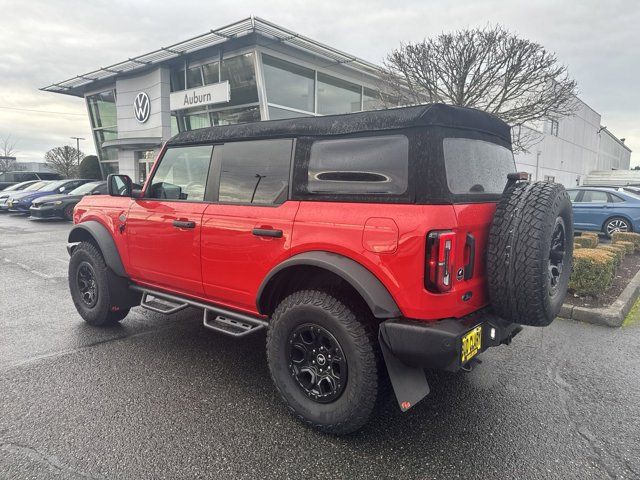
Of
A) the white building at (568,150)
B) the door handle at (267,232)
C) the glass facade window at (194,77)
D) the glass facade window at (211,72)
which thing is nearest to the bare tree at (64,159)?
the glass facade window at (194,77)

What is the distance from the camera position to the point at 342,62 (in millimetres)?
17500

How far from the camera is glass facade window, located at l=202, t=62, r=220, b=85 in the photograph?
17812 mm

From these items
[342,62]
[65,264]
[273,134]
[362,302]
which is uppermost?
A: [342,62]

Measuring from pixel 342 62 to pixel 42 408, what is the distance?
17.3m

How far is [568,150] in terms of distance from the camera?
37.7m

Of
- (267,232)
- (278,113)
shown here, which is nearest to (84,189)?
(278,113)

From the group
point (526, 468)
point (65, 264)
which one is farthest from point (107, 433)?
point (65, 264)

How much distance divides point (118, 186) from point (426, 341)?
3384mm

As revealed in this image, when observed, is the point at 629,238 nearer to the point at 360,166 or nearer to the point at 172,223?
the point at 360,166

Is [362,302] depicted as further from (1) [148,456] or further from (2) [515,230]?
(1) [148,456]

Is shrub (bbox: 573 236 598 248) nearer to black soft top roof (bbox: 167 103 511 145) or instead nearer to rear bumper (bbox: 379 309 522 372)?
black soft top roof (bbox: 167 103 511 145)

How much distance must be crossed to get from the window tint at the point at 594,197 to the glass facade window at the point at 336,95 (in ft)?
34.8

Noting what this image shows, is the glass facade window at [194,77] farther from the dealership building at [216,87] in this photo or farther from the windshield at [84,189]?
the windshield at [84,189]

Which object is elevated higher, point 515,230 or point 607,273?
point 515,230
